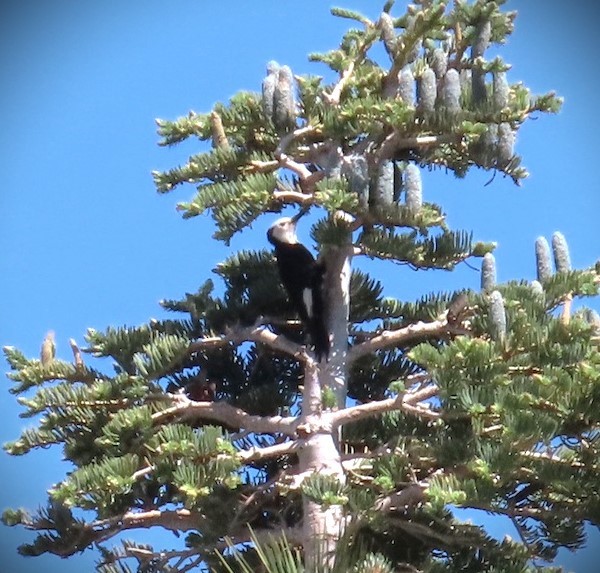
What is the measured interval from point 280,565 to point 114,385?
1.17 metres

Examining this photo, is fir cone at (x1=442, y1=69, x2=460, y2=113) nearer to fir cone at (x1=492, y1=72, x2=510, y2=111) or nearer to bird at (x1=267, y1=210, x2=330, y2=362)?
fir cone at (x1=492, y1=72, x2=510, y2=111)

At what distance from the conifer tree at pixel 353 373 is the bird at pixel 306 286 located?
4cm

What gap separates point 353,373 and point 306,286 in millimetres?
393

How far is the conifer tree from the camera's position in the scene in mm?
3211

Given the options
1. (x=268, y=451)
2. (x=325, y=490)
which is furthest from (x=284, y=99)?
(x=325, y=490)

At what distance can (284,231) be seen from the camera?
160 inches

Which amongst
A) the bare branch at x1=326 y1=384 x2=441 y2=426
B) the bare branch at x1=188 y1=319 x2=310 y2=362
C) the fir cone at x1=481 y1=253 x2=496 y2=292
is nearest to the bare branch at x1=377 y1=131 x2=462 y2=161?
the fir cone at x1=481 y1=253 x2=496 y2=292

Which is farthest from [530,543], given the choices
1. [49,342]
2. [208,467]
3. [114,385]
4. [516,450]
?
[49,342]

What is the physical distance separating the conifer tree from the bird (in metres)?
0.04

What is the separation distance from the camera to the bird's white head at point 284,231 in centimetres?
401

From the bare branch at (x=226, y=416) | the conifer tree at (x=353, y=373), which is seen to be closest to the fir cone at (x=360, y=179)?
the conifer tree at (x=353, y=373)

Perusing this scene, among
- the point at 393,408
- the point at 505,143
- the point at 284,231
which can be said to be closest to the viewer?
the point at 393,408

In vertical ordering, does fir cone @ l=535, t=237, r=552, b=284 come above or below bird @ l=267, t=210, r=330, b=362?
below

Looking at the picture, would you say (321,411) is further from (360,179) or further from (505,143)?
(505,143)
